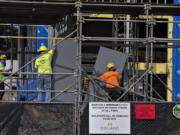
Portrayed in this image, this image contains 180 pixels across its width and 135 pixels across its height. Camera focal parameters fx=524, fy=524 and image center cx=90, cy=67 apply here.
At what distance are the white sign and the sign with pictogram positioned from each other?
232 mm

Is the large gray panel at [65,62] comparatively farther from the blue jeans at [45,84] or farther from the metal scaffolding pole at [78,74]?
the metal scaffolding pole at [78,74]

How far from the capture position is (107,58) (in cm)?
1617

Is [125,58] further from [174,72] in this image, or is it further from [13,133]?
[174,72]

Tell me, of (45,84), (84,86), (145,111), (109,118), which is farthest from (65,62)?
(145,111)

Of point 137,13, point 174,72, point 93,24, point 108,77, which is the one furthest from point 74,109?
point 174,72

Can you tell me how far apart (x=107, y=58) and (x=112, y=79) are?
0.74 m

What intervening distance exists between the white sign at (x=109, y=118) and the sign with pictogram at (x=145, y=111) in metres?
0.23

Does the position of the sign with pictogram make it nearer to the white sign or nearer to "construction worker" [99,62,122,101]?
the white sign

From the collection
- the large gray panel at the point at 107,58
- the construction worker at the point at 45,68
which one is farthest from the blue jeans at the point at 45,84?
the large gray panel at the point at 107,58

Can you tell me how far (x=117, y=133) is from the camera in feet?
43.7

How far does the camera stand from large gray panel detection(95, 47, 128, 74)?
16069 mm

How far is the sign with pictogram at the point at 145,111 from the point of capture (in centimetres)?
1338

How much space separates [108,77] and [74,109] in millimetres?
2822

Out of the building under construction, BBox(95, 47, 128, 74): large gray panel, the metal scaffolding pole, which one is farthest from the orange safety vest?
the metal scaffolding pole
